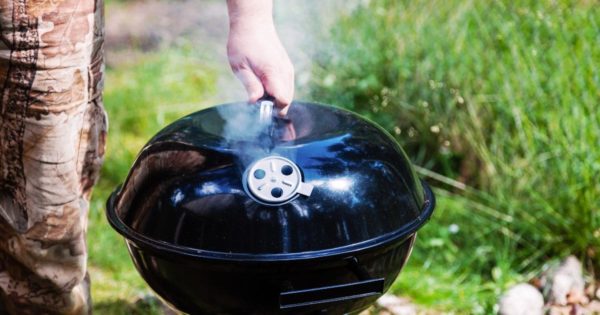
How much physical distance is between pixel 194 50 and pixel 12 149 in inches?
145

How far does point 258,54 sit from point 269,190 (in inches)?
15.6

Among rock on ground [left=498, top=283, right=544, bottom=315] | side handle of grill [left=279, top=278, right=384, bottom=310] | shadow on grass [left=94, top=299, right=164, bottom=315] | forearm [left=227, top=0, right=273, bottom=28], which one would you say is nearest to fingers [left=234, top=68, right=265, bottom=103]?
forearm [left=227, top=0, right=273, bottom=28]

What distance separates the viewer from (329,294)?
67.9 inches

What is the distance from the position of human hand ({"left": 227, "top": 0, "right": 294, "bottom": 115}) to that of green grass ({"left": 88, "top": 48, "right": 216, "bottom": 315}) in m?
1.25

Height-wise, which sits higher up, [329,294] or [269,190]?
[269,190]

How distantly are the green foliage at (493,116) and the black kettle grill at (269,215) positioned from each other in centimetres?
124

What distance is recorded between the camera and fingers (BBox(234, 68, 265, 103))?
194 centimetres

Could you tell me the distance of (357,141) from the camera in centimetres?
190

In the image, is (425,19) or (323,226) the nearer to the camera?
(323,226)

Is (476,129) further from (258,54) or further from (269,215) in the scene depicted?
(269,215)

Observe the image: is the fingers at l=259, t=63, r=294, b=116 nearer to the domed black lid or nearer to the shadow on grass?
the domed black lid

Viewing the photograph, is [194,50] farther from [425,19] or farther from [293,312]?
[293,312]

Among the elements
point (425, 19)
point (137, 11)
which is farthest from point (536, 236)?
point (137, 11)

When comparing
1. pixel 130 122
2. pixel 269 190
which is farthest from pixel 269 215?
pixel 130 122
